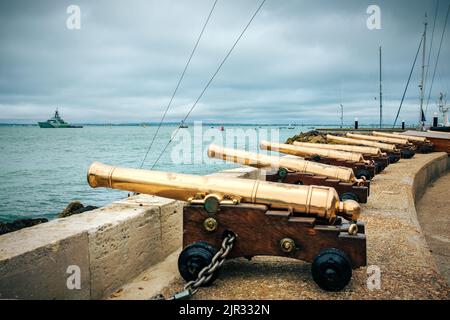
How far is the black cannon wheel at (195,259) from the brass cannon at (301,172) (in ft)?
8.63

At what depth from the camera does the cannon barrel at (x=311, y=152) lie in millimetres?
7383

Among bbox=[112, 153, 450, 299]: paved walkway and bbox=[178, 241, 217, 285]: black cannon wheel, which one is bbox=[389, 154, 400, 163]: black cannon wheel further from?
bbox=[178, 241, 217, 285]: black cannon wheel

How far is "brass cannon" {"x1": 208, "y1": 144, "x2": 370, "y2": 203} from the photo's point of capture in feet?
18.3

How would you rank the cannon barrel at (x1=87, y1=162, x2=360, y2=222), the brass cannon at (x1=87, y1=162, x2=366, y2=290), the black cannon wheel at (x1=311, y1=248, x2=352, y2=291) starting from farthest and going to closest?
the cannon barrel at (x1=87, y1=162, x2=360, y2=222) → the brass cannon at (x1=87, y1=162, x2=366, y2=290) → the black cannon wheel at (x1=311, y1=248, x2=352, y2=291)

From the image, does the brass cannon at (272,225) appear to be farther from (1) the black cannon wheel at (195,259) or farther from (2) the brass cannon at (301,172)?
(2) the brass cannon at (301,172)

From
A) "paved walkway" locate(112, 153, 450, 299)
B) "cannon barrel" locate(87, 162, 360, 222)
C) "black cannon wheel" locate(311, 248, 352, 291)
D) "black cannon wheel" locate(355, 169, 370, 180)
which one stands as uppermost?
"cannon barrel" locate(87, 162, 360, 222)

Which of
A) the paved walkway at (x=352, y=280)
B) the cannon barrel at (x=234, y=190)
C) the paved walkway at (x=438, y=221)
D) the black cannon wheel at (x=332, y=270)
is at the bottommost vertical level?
the paved walkway at (x=438, y=221)

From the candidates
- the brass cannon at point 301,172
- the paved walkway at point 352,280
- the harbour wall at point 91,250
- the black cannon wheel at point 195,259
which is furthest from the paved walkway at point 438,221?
the harbour wall at point 91,250

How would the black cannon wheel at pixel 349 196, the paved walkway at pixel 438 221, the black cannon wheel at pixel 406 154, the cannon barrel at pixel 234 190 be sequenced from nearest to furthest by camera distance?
1. the cannon barrel at pixel 234 190
2. the paved walkway at pixel 438 221
3. the black cannon wheel at pixel 349 196
4. the black cannon wheel at pixel 406 154

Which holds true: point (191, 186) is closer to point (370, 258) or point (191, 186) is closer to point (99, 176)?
point (99, 176)

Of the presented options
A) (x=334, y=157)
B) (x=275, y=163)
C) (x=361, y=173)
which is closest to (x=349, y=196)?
(x=275, y=163)

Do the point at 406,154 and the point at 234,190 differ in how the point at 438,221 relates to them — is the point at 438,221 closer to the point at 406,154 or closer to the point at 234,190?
the point at 234,190

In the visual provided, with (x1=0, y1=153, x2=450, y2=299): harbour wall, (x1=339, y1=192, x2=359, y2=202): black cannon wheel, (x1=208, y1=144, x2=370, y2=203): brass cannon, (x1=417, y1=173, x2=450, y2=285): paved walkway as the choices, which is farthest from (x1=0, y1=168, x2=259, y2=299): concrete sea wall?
(x1=417, y1=173, x2=450, y2=285): paved walkway

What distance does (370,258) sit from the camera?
3.51 metres
